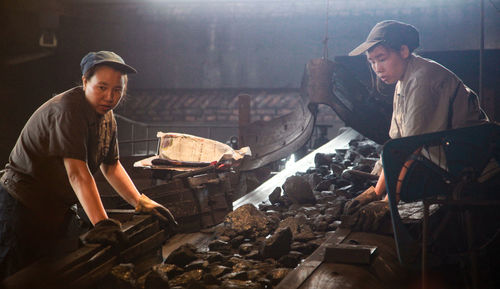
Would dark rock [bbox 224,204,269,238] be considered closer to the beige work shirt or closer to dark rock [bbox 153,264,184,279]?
dark rock [bbox 153,264,184,279]

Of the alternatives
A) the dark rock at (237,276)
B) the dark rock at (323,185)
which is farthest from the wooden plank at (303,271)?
the dark rock at (323,185)

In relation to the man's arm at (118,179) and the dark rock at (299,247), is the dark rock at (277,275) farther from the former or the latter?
the man's arm at (118,179)

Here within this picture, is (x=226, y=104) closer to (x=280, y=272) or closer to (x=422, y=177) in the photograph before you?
(x=280, y=272)

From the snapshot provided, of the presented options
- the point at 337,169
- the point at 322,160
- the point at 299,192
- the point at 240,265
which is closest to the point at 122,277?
the point at 240,265

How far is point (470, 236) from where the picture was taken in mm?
2328

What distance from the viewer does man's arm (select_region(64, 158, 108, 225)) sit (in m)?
2.56

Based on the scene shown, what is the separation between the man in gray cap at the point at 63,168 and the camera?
2590 mm

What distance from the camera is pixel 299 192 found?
5051mm

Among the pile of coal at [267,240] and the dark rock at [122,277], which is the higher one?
the dark rock at [122,277]

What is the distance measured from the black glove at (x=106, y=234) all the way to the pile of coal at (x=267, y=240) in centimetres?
19

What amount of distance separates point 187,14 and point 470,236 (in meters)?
9.97

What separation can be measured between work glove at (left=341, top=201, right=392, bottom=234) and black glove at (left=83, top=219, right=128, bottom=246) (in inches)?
64.4

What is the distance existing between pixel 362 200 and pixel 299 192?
140 cm

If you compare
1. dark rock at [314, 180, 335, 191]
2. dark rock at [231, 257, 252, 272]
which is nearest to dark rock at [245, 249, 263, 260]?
dark rock at [231, 257, 252, 272]
